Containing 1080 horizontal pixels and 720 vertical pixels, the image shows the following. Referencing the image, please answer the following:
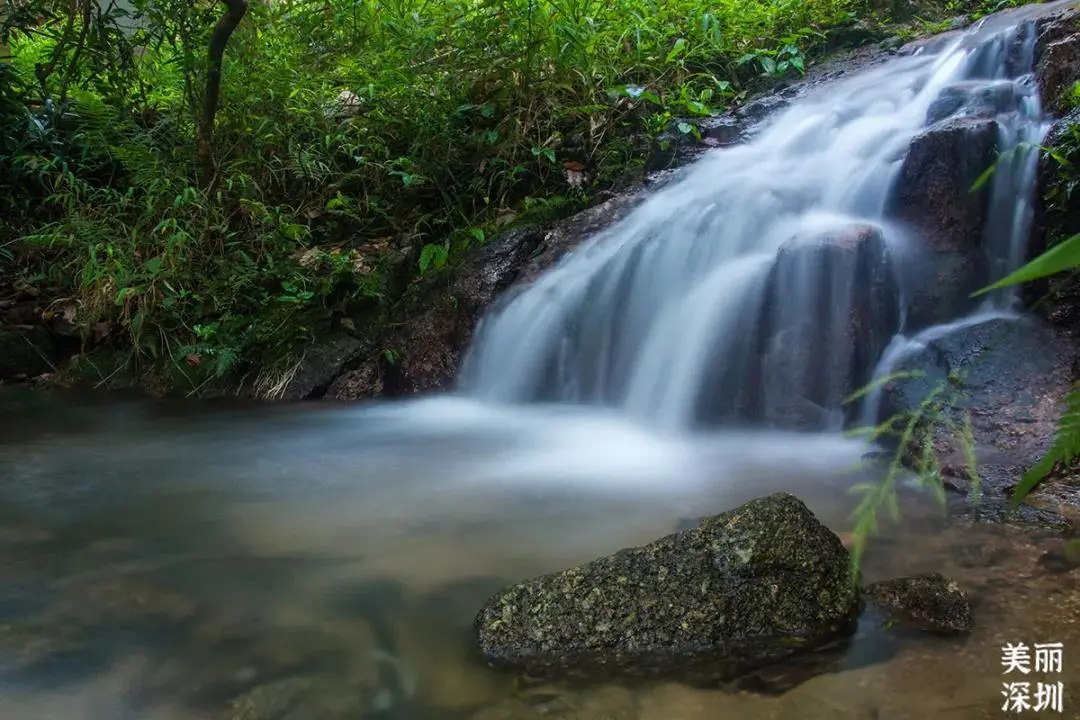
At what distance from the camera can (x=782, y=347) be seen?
403 centimetres

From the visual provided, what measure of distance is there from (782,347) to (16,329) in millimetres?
5415

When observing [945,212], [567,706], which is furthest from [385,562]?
[945,212]

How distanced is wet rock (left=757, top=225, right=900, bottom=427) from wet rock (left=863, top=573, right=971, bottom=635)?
1.91 metres

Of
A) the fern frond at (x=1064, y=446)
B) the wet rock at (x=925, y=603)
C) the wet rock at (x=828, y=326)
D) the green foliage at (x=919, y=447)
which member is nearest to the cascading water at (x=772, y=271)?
the wet rock at (x=828, y=326)

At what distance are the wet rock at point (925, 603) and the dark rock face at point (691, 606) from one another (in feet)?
0.31

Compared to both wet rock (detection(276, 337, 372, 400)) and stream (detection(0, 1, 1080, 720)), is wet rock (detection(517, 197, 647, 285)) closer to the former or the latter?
stream (detection(0, 1, 1080, 720))

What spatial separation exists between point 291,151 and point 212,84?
27.6 inches

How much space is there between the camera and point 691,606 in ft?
6.23

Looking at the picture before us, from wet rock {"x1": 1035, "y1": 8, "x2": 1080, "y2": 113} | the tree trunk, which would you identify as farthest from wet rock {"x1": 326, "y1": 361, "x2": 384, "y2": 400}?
wet rock {"x1": 1035, "y1": 8, "x2": 1080, "y2": 113}

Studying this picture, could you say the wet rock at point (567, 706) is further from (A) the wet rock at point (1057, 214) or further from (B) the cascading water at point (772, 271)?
(A) the wet rock at point (1057, 214)

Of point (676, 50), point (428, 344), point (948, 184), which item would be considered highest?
point (676, 50)

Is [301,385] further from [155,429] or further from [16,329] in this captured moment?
[16,329]

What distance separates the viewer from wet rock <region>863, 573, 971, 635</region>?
1856mm

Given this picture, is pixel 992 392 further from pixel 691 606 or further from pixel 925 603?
pixel 691 606
